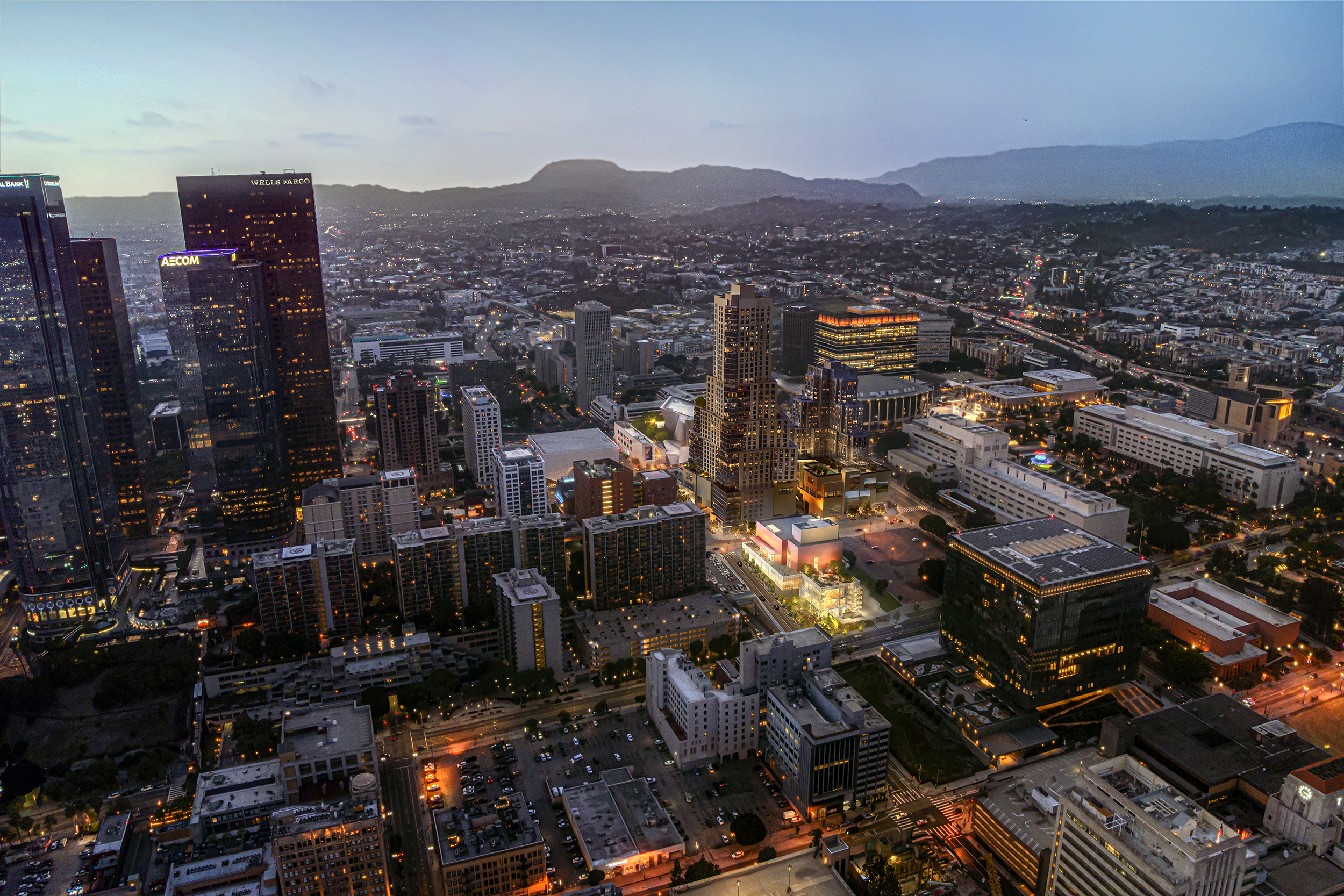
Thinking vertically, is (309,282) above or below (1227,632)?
above

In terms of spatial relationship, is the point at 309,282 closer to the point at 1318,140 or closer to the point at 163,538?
the point at 163,538

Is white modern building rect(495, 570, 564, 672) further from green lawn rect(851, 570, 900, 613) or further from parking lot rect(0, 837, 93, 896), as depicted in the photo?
green lawn rect(851, 570, 900, 613)

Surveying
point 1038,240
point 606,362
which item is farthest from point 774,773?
point 1038,240

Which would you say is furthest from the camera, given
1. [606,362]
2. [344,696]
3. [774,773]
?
[606,362]

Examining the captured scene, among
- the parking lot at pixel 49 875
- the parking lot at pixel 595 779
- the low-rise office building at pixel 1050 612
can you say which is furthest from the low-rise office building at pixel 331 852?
the low-rise office building at pixel 1050 612

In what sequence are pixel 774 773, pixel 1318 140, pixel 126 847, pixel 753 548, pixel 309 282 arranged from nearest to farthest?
1. pixel 126 847
2. pixel 774 773
3. pixel 753 548
4. pixel 309 282
5. pixel 1318 140

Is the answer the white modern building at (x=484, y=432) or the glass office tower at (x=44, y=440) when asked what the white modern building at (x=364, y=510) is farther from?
the white modern building at (x=484, y=432)

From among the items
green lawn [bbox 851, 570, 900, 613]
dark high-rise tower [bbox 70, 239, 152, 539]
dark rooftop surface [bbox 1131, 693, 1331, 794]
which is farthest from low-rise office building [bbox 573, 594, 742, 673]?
dark high-rise tower [bbox 70, 239, 152, 539]
